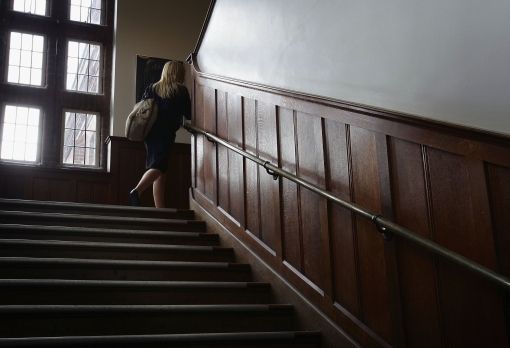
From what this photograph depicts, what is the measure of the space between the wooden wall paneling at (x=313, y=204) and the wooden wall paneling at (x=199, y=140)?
1740 millimetres

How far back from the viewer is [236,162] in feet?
13.0

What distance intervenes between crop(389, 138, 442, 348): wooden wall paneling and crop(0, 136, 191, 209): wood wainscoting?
451 cm

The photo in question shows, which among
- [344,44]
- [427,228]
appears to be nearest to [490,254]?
[427,228]

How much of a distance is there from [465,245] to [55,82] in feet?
19.2

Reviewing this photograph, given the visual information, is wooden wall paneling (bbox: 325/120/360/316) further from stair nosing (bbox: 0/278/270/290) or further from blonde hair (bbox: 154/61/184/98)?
blonde hair (bbox: 154/61/184/98)

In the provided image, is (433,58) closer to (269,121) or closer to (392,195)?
(392,195)

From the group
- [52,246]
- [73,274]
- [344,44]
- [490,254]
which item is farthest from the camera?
[52,246]

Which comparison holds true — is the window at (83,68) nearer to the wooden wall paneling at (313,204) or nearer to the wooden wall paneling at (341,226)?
the wooden wall paneling at (313,204)

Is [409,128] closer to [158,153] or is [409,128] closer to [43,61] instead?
[158,153]

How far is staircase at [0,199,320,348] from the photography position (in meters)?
2.50

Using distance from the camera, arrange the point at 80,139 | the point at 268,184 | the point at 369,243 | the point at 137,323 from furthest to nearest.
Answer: the point at 80,139
the point at 268,184
the point at 137,323
the point at 369,243

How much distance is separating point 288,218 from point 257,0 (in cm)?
146

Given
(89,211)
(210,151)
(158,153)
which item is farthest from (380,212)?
(158,153)

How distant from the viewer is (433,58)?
2084 mm
